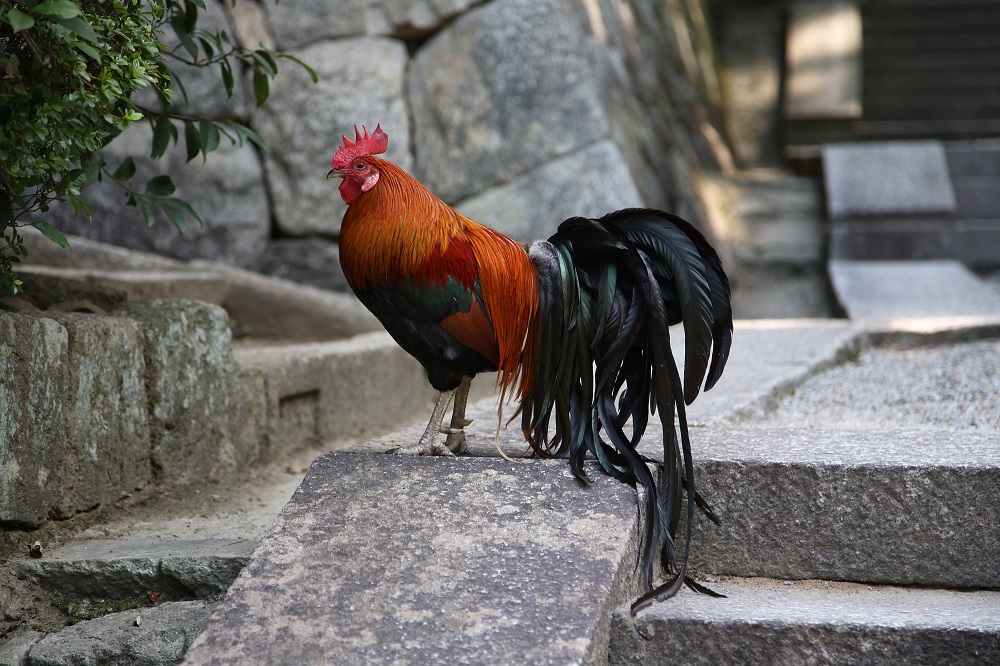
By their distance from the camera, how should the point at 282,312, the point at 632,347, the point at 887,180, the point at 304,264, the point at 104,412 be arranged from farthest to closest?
the point at 887,180, the point at 304,264, the point at 282,312, the point at 104,412, the point at 632,347

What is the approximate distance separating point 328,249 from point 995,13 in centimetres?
790

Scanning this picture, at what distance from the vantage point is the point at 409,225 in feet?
7.97

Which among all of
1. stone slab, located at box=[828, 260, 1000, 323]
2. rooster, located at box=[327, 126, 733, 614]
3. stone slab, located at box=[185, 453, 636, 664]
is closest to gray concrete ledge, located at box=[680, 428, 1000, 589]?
rooster, located at box=[327, 126, 733, 614]

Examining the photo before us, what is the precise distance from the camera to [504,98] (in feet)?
20.6

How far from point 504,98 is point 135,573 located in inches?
174

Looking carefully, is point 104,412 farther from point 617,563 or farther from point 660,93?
point 660,93

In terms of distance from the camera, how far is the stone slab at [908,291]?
578cm

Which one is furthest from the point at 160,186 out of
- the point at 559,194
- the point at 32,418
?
the point at 559,194

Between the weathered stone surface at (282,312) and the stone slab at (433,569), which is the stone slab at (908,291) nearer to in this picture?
the weathered stone surface at (282,312)

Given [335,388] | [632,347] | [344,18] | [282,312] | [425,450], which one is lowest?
[335,388]

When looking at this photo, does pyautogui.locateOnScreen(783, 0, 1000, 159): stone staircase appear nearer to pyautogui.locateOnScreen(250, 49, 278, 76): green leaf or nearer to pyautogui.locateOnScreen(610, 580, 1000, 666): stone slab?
pyautogui.locateOnScreen(250, 49, 278, 76): green leaf

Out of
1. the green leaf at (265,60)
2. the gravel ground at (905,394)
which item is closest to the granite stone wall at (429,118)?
the gravel ground at (905,394)

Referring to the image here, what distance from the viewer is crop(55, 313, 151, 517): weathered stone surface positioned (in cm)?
279

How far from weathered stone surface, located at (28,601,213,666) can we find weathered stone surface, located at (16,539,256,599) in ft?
0.23
